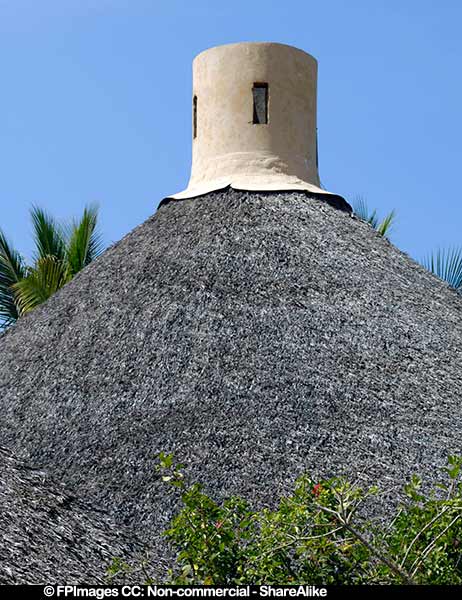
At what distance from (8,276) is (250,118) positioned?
10.1 metres

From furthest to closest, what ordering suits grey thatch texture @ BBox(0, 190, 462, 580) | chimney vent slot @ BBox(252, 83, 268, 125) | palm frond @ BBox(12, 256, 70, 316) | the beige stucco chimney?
palm frond @ BBox(12, 256, 70, 316) → chimney vent slot @ BBox(252, 83, 268, 125) → the beige stucco chimney → grey thatch texture @ BBox(0, 190, 462, 580)

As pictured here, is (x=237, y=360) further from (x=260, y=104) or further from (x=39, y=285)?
(x=39, y=285)

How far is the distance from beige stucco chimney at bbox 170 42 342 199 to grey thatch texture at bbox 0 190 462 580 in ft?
2.08

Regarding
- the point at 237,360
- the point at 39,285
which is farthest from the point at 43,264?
the point at 237,360

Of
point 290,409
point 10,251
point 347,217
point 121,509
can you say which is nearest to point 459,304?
point 347,217

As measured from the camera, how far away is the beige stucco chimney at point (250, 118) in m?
17.5

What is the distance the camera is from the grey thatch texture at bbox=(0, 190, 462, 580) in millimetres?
13031

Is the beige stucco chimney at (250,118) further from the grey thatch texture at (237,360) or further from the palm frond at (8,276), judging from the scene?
the palm frond at (8,276)

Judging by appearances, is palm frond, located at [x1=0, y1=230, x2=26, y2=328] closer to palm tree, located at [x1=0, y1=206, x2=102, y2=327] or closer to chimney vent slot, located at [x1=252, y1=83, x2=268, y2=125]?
palm tree, located at [x1=0, y1=206, x2=102, y2=327]

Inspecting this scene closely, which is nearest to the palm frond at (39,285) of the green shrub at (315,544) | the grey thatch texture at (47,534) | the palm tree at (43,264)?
the palm tree at (43,264)

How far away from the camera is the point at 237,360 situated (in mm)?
14211

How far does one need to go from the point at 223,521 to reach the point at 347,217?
7387 millimetres

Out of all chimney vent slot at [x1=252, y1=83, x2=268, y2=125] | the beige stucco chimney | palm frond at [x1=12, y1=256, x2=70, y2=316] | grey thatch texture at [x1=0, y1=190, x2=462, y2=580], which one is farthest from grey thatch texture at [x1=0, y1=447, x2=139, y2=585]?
palm frond at [x1=12, y1=256, x2=70, y2=316]

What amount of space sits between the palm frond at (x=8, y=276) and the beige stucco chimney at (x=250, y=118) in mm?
9144
